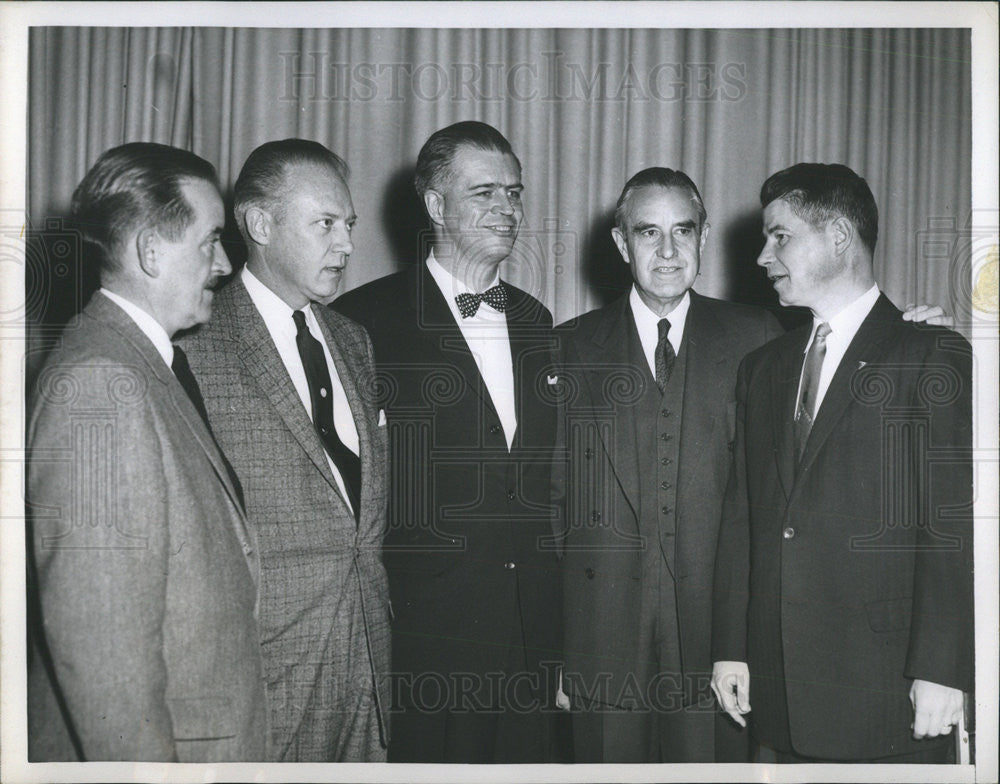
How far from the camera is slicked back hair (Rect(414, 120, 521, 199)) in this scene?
9.34ft

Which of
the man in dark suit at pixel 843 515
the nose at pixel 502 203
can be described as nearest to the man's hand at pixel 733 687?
the man in dark suit at pixel 843 515

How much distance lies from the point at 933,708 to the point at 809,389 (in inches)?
39.1

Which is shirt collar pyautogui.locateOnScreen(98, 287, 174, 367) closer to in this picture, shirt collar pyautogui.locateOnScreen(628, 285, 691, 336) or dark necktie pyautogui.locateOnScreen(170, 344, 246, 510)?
dark necktie pyautogui.locateOnScreen(170, 344, 246, 510)

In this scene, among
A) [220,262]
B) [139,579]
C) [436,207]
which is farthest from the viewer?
[436,207]

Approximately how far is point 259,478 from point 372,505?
1.09 feet

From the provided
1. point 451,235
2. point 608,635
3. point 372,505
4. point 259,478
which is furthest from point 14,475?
point 608,635

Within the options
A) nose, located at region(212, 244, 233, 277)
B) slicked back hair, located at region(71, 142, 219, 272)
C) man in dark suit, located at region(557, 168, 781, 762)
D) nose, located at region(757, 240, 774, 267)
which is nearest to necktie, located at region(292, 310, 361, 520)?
nose, located at region(212, 244, 233, 277)

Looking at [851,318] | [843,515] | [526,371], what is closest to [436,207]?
[526,371]

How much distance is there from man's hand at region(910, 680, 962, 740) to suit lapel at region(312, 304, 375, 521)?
169 centimetres

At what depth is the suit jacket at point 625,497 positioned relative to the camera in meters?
2.80

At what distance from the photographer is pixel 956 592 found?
282cm

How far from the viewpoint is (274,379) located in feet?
8.85

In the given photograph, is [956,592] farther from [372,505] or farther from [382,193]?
[382,193]

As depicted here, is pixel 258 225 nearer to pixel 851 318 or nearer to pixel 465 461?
pixel 465 461
